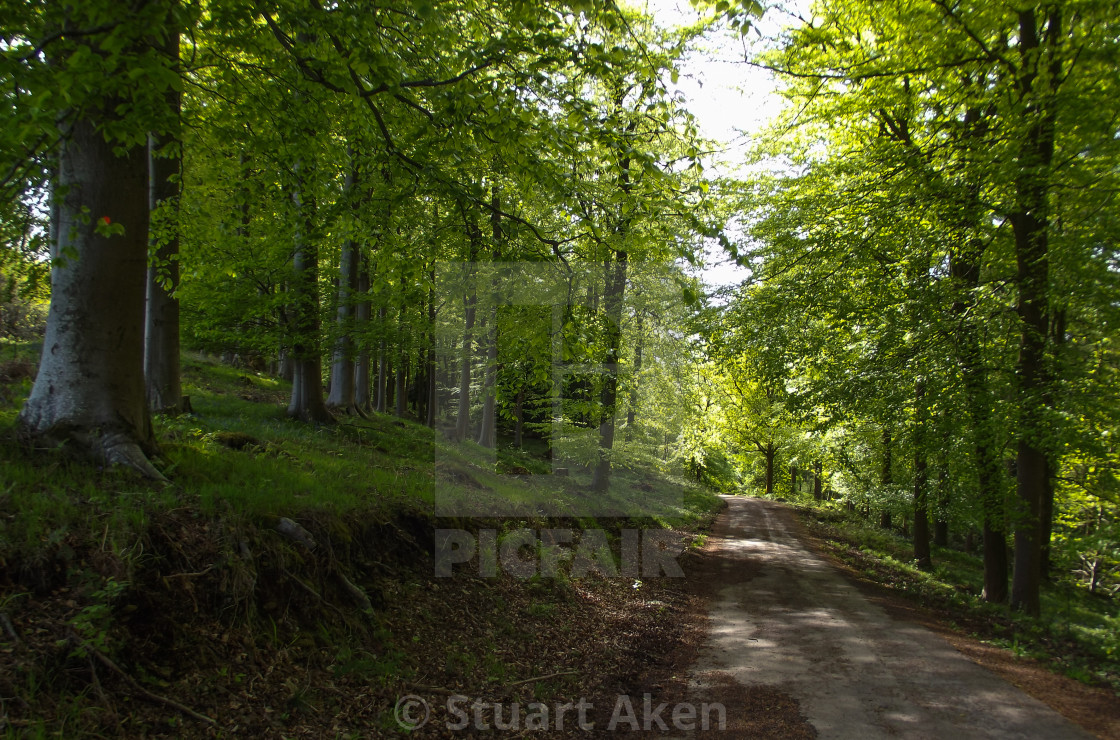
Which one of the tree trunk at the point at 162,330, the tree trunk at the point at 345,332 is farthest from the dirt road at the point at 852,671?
the tree trunk at the point at 345,332

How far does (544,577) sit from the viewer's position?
8.68 meters

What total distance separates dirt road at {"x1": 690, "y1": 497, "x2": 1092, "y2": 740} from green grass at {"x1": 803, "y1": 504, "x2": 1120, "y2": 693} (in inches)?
45.8

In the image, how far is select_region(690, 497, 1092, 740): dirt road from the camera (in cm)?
504

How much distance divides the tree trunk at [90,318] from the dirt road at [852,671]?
6.34 meters

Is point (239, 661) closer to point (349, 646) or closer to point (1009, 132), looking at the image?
point (349, 646)

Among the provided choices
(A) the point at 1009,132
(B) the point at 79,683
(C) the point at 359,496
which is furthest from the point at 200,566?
(A) the point at 1009,132

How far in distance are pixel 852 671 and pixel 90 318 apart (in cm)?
842

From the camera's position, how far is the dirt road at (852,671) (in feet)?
16.5

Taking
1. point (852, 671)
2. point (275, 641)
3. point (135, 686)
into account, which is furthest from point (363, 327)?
point (852, 671)

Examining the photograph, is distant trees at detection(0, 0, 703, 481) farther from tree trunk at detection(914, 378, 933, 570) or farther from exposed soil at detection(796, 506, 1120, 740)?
tree trunk at detection(914, 378, 933, 570)

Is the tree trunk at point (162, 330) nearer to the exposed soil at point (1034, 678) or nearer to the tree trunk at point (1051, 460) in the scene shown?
the exposed soil at point (1034, 678)

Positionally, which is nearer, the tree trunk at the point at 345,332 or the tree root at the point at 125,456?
the tree root at the point at 125,456

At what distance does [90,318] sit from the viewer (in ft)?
16.5

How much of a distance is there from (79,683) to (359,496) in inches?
146
